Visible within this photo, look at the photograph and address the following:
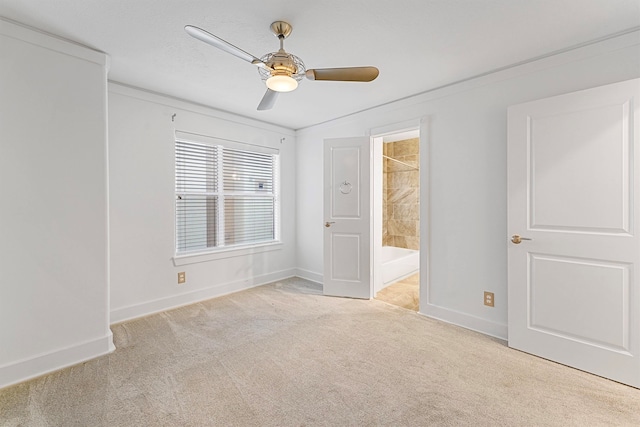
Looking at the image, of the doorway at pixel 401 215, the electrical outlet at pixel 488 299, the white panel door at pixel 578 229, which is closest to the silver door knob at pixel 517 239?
the white panel door at pixel 578 229

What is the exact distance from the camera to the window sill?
11.4ft

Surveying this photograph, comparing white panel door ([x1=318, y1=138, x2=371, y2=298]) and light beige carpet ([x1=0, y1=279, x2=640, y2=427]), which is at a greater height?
white panel door ([x1=318, y1=138, x2=371, y2=298])

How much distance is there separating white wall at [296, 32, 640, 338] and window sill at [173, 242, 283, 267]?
7.43 feet

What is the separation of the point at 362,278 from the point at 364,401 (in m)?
1.97

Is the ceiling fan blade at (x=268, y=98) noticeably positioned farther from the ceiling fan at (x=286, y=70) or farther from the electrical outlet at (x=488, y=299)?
the electrical outlet at (x=488, y=299)

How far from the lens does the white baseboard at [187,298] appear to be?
3.04 metres

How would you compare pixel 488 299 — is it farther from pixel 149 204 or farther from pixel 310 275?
pixel 149 204

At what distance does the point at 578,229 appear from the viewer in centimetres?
217

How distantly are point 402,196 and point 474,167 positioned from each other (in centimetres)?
273

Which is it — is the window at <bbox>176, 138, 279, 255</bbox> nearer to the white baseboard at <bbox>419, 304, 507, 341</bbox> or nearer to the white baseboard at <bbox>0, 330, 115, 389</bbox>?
the white baseboard at <bbox>0, 330, 115, 389</bbox>

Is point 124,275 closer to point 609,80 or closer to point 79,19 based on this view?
point 79,19

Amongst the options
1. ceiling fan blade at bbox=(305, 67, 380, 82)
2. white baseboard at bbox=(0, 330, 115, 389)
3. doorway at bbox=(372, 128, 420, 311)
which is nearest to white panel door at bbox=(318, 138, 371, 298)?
doorway at bbox=(372, 128, 420, 311)

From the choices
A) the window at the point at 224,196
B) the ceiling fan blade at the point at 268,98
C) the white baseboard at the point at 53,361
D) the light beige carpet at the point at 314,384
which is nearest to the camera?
the light beige carpet at the point at 314,384

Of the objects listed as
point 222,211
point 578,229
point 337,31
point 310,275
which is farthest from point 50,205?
point 578,229
